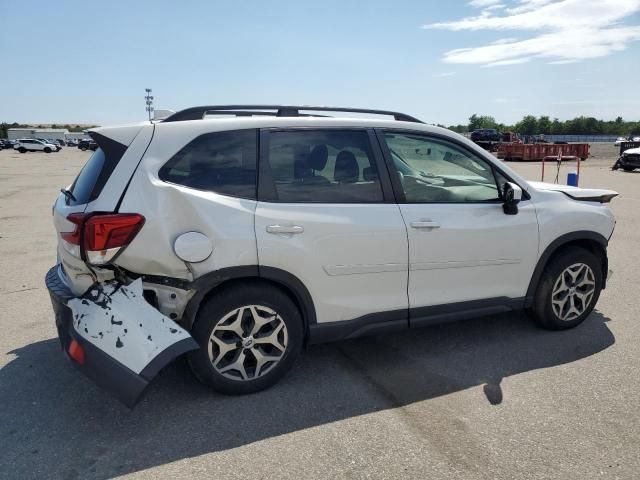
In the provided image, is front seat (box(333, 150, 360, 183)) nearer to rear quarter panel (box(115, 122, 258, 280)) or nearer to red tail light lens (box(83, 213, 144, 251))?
rear quarter panel (box(115, 122, 258, 280))

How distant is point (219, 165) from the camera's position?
3078 millimetres

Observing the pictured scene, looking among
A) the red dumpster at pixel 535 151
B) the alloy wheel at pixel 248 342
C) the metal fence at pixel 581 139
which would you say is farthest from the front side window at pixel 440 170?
the metal fence at pixel 581 139

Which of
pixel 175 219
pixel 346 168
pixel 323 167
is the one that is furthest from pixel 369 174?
pixel 175 219

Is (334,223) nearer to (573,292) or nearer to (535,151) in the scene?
(573,292)

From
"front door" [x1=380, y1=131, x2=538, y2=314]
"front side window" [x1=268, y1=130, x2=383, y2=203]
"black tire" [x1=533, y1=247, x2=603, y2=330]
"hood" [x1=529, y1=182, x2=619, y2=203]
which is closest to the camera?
"front side window" [x1=268, y1=130, x2=383, y2=203]

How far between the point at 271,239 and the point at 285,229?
0.35ft

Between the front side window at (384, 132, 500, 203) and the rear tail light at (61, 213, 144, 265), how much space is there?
182 cm

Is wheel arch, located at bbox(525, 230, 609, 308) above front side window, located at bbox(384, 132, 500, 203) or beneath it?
beneath

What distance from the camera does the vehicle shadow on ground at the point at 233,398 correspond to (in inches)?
105

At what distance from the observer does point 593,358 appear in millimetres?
3729

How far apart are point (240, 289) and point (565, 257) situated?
107 inches

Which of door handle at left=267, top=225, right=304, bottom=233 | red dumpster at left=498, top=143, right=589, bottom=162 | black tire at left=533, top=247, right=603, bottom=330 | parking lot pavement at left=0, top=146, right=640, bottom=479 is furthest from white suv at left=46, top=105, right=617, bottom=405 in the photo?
red dumpster at left=498, top=143, right=589, bottom=162

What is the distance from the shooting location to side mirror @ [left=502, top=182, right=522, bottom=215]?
3.64 m

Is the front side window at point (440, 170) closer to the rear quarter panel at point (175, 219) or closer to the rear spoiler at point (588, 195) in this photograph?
the rear spoiler at point (588, 195)
